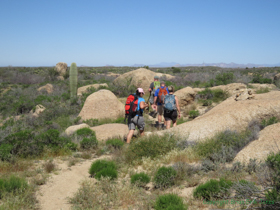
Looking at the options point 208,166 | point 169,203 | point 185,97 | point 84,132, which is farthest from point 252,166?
point 185,97

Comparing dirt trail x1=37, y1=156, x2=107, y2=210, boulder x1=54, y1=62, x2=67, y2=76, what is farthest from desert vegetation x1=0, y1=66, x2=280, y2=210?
boulder x1=54, y1=62, x2=67, y2=76

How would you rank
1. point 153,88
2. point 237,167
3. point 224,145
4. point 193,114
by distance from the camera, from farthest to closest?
point 193,114
point 153,88
point 224,145
point 237,167

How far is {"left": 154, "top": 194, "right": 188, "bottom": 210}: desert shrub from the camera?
3567 mm

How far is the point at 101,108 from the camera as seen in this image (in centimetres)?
1158

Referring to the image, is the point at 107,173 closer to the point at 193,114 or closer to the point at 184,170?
the point at 184,170

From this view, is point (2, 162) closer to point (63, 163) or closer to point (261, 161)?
point (63, 163)

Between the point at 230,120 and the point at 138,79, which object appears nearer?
the point at 230,120

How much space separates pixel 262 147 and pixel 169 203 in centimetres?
274

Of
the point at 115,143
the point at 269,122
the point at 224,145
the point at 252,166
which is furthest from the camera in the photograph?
the point at 115,143

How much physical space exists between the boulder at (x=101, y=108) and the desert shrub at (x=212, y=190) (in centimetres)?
785

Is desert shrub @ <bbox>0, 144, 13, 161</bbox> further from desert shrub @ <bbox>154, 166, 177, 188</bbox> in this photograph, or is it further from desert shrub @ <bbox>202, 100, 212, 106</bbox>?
desert shrub @ <bbox>202, 100, 212, 106</bbox>

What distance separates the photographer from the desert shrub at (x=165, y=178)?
4680 millimetres

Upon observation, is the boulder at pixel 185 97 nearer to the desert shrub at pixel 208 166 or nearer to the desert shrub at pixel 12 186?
the desert shrub at pixel 208 166

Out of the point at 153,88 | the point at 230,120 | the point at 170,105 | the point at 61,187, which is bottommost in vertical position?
the point at 61,187
